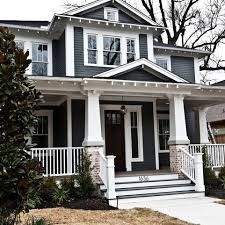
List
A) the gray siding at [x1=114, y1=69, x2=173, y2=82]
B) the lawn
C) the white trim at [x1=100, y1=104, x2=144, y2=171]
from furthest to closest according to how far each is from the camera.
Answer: the white trim at [x1=100, y1=104, x2=144, y2=171], the gray siding at [x1=114, y1=69, x2=173, y2=82], the lawn

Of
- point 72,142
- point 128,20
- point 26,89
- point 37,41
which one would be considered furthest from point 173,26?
point 26,89

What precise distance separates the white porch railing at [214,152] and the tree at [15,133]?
29.5 feet

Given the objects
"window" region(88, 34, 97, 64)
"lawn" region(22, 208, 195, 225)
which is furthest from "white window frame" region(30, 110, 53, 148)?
"lawn" region(22, 208, 195, 225)

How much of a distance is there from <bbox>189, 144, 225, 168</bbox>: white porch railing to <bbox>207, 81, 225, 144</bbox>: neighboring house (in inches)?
338

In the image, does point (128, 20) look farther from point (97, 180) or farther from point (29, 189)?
point (29, 189)

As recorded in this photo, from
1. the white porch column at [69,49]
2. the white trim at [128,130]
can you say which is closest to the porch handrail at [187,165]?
the white trim at [128,130]

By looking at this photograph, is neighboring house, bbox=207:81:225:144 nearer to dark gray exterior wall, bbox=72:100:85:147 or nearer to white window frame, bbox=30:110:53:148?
dark gray exterior wall, bbox=72:100:85:147

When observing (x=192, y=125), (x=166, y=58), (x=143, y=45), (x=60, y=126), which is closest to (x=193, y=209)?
(x=60, y=126)

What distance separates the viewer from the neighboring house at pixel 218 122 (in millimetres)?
22314

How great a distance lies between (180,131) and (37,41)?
7014mm

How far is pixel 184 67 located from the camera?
17141 millimetres

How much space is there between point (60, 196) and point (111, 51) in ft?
20.9

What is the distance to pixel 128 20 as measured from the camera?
48.8ft

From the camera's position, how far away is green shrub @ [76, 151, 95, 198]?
1091cm
